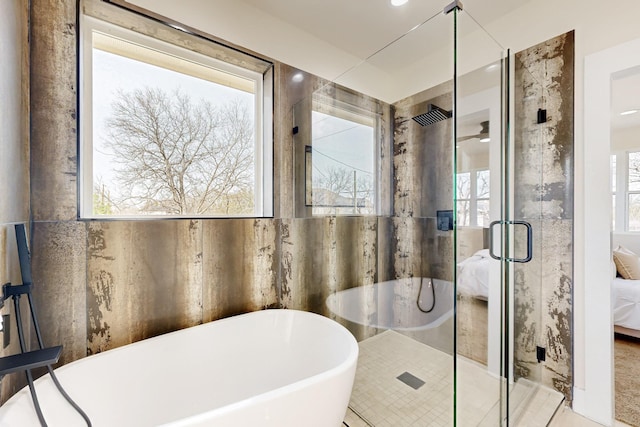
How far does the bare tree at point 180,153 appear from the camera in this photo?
1622mm

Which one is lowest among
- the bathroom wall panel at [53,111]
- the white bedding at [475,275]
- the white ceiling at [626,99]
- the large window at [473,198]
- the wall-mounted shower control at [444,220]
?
the white bedding at [475,275]

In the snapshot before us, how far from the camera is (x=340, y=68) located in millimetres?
2430

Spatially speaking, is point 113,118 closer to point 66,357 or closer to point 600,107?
point 66,357

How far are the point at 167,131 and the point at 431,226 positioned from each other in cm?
206

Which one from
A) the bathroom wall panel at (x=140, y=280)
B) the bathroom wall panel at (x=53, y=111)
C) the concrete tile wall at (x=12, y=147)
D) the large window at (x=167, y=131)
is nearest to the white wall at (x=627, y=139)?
the large window at (x=167, y=131)

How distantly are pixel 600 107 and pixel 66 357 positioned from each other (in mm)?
3232

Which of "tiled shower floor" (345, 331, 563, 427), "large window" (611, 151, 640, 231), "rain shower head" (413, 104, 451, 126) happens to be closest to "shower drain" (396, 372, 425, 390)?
"tiled shower floor" (345, 331, 563, 427)

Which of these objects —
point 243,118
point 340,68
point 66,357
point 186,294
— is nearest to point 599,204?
point 340,68

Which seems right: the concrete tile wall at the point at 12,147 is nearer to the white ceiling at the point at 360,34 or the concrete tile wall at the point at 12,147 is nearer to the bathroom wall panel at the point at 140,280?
the bathroom wall panel at the point at 140,280

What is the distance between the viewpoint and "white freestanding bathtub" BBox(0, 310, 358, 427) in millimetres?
959

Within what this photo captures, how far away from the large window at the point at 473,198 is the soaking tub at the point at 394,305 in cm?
64

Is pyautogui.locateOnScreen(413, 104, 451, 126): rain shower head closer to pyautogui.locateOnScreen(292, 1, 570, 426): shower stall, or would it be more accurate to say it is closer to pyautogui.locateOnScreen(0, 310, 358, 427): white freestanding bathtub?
pyautogui.locateOnScreen(292, 1, 570, 426): shower stall

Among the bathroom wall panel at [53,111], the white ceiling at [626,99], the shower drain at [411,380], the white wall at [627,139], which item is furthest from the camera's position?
the white wall at [627,139]

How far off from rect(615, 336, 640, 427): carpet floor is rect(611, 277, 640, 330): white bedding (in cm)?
20
